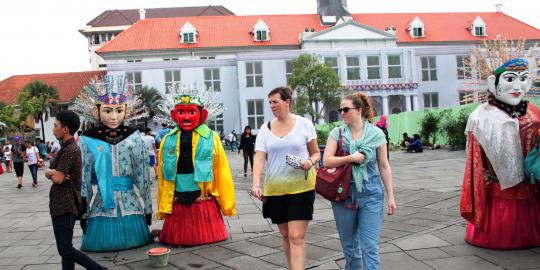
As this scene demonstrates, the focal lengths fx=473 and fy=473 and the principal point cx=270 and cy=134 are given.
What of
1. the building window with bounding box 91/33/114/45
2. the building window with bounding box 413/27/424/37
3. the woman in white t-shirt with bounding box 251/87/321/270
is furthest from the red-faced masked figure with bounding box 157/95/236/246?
the building window with bounding box 91/33/114/45

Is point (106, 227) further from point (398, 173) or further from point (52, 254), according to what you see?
point (398, 173)

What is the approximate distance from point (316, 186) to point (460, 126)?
16.4m

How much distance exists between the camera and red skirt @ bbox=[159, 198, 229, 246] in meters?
5.61

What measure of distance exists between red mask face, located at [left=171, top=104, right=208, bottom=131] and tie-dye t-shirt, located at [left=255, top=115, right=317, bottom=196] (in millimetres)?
2036

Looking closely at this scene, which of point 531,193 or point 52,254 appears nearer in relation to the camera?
point 531,193

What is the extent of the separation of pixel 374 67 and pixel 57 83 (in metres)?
29.1

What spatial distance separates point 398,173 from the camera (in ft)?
41.6

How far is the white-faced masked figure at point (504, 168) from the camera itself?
15.5ft

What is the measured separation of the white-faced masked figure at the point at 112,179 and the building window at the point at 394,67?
32023mm

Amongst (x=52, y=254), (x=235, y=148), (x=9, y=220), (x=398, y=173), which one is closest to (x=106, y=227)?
(x=52, y=254)

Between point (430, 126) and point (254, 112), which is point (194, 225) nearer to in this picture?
point (430, 126)

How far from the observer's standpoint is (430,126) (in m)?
21.3

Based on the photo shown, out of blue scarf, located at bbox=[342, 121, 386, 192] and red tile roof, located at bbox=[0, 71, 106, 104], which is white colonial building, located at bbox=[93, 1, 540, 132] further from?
blue scarf, located at bbox=[342, 121, 386, 192]

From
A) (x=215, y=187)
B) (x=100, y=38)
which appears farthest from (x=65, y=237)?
(x=100, y=38)
